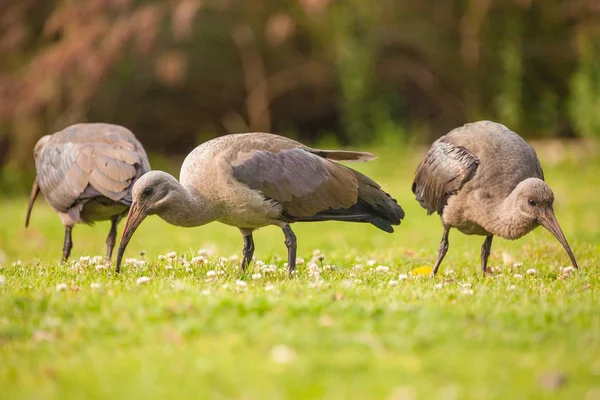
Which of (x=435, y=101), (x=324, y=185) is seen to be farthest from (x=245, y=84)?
(x=324, y=185)

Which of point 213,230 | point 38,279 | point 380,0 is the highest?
point 380,0

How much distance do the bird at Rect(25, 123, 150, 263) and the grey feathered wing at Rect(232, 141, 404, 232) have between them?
4.67 feet

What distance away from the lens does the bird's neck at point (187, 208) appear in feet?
23.0

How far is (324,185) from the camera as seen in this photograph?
24.7ft

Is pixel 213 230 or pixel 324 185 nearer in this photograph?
pixel 324 185

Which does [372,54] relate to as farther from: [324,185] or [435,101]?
[324,185]

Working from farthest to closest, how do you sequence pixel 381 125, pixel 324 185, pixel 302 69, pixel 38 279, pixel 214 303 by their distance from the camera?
pixel 302 69, pixel 381 125, pixel 324 185, pixel 38 279, pixel 214 303

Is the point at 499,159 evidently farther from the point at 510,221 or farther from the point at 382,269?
the point at 382,269

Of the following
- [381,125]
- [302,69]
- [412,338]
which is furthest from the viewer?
[302,69]

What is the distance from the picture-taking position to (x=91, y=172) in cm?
829

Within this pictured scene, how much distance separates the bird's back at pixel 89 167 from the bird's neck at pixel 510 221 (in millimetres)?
3352

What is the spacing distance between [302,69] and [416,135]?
326 cm

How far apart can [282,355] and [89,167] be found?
14.6 feet

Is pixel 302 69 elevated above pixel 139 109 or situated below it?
above
